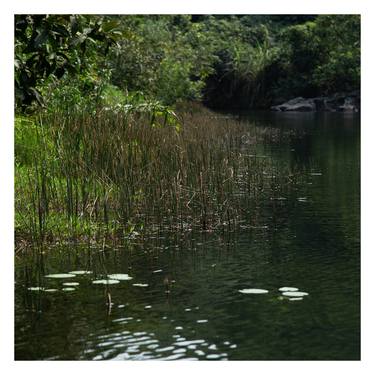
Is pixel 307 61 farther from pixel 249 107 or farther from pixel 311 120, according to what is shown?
pixel 311 120

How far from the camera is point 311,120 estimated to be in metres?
26.6

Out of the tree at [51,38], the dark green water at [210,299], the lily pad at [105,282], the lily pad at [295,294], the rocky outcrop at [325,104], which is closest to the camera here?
the dark green water at [210,299]

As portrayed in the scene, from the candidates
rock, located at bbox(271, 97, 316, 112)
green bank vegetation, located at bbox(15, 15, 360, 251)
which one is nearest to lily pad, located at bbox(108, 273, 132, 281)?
green bank vegetation, located at bbox(15, 15, 360, 251)

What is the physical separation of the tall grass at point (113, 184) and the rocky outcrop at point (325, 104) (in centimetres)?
2347

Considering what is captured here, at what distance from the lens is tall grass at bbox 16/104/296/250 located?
24.6ft

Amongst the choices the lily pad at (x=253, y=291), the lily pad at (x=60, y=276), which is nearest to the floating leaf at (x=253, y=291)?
the lily pad at (x=253, y=291)

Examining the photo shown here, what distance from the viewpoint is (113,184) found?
8188 mm

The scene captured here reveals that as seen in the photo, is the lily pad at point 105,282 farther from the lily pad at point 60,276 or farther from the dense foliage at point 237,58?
the dense foliage at point 237,58

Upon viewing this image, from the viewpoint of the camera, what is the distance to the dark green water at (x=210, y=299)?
16.0 ft

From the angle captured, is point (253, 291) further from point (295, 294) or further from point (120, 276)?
point (120, 276)

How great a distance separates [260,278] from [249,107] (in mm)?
29165

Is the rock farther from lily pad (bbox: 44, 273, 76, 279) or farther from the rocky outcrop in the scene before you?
lily pad (bbox: 44, 273, 76, 279)

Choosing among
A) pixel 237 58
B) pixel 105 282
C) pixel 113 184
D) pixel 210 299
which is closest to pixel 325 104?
pixel 237 58

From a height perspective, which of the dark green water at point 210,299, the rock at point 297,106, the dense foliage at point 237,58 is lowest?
the dark green water at point 210,299
